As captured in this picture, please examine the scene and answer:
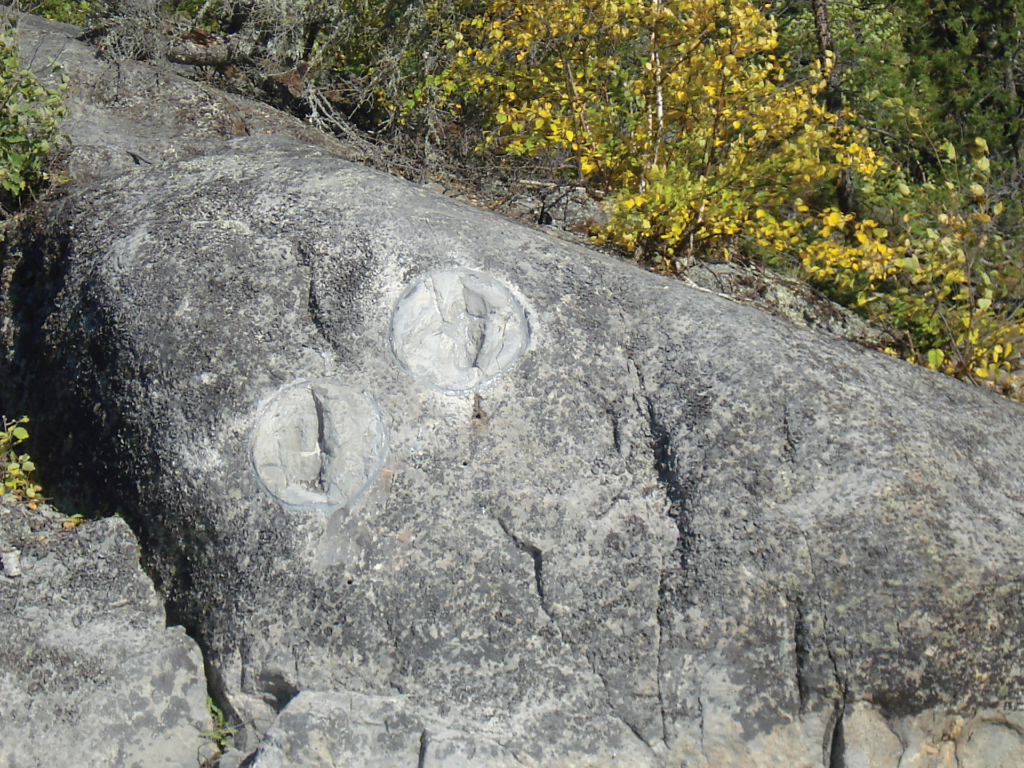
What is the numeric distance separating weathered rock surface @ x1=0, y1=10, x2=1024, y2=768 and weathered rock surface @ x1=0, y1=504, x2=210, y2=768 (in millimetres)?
97

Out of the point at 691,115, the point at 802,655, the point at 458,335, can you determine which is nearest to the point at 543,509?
the point at 458,335

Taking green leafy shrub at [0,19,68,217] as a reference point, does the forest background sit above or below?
above

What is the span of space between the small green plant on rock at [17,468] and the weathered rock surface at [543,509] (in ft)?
0.66

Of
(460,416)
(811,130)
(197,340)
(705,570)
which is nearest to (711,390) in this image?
(705,570)

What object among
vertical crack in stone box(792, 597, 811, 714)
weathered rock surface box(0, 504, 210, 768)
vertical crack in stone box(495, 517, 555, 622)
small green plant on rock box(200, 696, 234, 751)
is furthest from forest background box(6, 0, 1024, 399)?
small green plant on rock box(200, 696, 234, 751)

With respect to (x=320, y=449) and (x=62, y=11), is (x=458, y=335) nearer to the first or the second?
(x=320, y=449)

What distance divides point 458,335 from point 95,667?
1.36 metres

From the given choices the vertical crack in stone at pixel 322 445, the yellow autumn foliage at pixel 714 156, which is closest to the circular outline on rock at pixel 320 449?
the vertical crack in stone at pixel 322 445

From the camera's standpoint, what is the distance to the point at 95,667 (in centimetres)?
235

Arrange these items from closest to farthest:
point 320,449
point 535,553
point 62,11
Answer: point 535,553 < point 320,449 < point 62,11

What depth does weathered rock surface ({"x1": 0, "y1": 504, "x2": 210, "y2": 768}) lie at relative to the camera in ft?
7.39

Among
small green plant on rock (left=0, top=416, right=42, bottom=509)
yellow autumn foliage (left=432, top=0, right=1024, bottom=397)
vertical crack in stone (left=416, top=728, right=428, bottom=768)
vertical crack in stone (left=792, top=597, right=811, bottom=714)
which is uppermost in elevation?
yellow autumn foliage (left=432, top=0, right=1024, bottom=397)

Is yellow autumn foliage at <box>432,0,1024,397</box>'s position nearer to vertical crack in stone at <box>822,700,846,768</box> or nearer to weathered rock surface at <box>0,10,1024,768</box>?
weathered rock surface at <box>0,10,1024,768</box>

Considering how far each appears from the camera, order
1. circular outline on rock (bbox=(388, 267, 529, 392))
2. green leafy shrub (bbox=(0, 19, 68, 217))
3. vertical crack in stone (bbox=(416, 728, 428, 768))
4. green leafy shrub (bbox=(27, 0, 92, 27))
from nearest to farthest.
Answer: vertical crack in stone (bbox=(416, 728, 428, 768)) → circular outline on rock (bbox=(388, 267, 529, 392)) → green leafy shrub (bbox=(0, 19, 68, 217)) → green leafy shrub (bbox=(27, 0, 92, 27))
